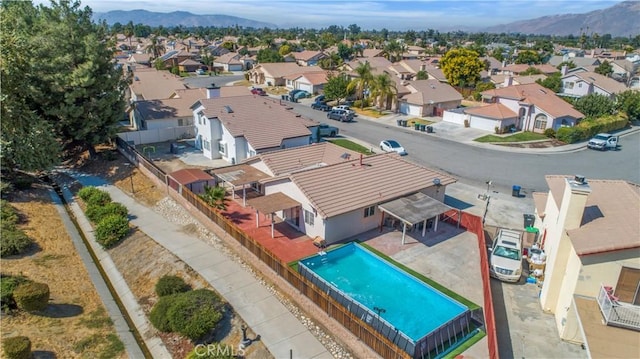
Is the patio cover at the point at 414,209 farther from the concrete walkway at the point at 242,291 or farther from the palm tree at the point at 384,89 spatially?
the palm tree at the point at 384,89

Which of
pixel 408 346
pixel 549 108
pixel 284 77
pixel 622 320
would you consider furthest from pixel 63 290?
pixel 284 77

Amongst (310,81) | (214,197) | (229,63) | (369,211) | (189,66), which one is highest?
(229,63)

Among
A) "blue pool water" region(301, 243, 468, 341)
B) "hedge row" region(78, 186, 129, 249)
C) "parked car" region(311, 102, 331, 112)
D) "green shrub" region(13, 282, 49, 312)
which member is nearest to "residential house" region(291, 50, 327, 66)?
"parked car" region(311, 102, 331, 112)

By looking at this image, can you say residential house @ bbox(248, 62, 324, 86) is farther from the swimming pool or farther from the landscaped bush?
the swimming pool

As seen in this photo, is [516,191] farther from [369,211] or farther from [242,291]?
[242,291]

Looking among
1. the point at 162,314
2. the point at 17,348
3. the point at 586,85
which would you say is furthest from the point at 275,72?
the point at 17,348

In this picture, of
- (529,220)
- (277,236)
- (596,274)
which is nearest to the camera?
(596,274)

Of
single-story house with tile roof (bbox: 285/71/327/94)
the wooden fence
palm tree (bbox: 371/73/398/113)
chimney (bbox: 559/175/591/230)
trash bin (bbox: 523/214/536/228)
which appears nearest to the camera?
the wooden fence
